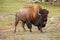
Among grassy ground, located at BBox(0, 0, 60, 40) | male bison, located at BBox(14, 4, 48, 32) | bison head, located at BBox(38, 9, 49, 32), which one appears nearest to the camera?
grassy ground, located at BBox(0, 0, 60, 40)

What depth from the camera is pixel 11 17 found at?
18609 mm

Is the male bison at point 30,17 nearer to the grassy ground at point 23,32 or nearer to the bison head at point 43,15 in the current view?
the bison head at point 43,15

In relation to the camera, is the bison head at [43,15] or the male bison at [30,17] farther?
the male bison at [30,17]

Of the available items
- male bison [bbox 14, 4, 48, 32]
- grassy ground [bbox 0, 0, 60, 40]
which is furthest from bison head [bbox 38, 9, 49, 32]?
grassy ground [bbox 0, 0, 60, 40]

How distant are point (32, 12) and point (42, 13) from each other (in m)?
0.74

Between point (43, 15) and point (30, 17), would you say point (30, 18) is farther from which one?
point (43, 15)

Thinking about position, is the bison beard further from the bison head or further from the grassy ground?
the grassy ground

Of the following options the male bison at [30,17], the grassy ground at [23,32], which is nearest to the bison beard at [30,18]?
the male bison at [30,17]

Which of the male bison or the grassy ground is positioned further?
the male bison

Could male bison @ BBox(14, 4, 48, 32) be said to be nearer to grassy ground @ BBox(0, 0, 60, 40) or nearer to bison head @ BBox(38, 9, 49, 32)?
bison head @ BBox(38, 9, 49, 32)

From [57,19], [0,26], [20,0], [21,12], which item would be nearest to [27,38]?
[21,12]

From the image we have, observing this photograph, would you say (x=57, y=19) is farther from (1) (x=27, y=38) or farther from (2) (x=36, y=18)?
(1) (x=27, y=38)

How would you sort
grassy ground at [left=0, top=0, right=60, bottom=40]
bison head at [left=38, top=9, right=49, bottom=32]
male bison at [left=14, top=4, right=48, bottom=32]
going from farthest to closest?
male bison at [left=14, top=4, right=48, bottom=32] < bison head at [left=38, top=9, right=49, bottom=32] < grassy ground at [left=0, top=0, right=60, bottom=40]

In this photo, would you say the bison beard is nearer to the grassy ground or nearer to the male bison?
the male bison
